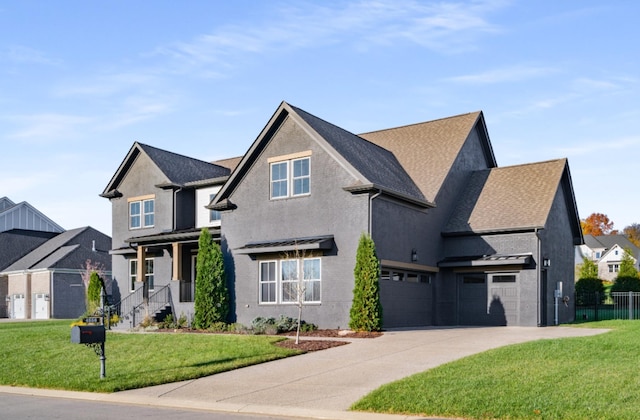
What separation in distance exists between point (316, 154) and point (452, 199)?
7.45m

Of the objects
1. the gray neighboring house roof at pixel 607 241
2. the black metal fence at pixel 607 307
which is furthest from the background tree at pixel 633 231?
the black metal fence at pixel 607 307

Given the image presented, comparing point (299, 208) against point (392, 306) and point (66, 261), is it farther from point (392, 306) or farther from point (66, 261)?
point (66, 261)

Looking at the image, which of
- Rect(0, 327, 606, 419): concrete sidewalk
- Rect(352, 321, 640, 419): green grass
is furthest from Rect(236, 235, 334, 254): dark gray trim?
Rect(352, 321, 640, 419): green grass

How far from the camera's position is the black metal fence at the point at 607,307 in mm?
33381

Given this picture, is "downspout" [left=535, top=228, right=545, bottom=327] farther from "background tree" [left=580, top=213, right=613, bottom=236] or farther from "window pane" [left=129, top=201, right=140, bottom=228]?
"background tree" [left=580, top=213, right=613, bottom=236]

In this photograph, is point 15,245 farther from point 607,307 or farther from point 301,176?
point 607,307

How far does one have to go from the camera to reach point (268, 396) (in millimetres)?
12641

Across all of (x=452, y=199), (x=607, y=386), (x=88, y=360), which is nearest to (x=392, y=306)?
(x=452, y=199)

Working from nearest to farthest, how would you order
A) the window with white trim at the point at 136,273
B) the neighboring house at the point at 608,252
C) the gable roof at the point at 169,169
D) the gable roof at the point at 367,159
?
the gable roof at the point at 367,159
the window with white trim at the point at 136,273
the gable roof at the point at 169,169
the neighboring house at the point at 608,252

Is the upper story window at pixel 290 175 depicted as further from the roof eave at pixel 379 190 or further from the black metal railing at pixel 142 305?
the black metal railing at pixel 142 305

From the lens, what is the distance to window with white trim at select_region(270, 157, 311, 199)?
2519 cm

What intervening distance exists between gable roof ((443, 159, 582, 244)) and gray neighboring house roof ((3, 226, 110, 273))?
94.4 ft

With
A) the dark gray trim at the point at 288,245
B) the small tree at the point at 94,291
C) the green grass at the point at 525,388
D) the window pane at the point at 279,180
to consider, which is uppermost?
the window pane at the point at 279,180

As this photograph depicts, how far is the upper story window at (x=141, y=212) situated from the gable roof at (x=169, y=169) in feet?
3.98
